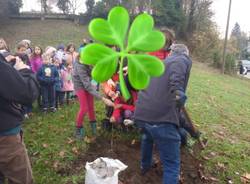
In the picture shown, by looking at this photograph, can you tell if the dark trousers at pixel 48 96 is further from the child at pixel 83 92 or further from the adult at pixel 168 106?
the adult at pixel 168 106

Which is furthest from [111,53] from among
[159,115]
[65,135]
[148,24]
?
[65,135]

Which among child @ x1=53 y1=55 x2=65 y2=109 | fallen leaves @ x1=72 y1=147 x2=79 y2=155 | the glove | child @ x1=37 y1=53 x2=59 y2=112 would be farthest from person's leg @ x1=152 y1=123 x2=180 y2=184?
child @ x1=53 y1=55 x2=65 y2=109

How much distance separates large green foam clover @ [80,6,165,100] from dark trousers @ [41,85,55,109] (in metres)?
4.76

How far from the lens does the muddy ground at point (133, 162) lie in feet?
13.6

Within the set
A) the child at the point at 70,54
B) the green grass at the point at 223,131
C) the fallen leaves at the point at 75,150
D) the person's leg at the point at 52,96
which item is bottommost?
the green grass at the point at 223,131

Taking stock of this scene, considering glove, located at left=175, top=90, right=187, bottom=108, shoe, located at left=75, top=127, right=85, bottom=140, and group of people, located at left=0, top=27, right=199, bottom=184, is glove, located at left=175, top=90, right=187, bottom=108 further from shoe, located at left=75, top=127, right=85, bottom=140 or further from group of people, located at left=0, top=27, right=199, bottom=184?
shoe, located at left=75, top=127, right=85, bottom=140

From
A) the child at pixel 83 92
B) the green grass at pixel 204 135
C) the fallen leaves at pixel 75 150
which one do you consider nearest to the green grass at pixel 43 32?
the green grass at pixel 204 135

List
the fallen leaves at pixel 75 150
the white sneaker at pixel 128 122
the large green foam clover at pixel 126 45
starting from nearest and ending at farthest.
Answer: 1. the large green foam clover at pixel 126 45
2. the fallen leaves at pixel 75 150
3. the white sneaker at pixel 128 122

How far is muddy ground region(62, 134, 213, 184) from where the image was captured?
13.6ft

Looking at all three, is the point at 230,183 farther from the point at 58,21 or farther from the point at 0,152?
the point at 58,21

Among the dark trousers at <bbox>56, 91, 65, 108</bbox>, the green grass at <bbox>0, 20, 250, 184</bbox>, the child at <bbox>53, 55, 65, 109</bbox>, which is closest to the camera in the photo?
the green grass at <bbox>0, 20, 250, 184</bbox>

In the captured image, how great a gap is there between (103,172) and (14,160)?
970mm

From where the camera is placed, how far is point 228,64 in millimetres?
22297

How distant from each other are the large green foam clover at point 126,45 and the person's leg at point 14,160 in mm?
1061
